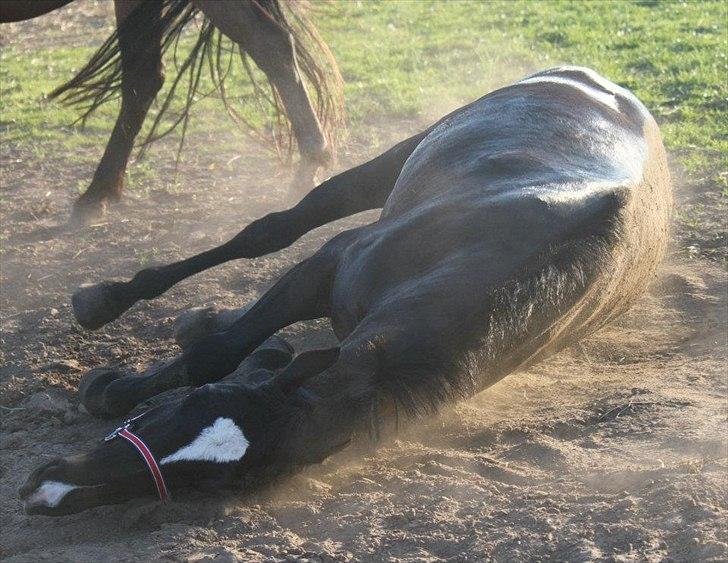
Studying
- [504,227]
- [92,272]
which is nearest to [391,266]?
[504,227]

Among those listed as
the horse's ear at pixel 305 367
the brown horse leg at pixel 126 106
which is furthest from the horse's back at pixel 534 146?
the brown horse leg at pixel 126 106

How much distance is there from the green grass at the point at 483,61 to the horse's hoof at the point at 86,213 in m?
1.60

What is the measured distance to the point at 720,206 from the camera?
6.12 m

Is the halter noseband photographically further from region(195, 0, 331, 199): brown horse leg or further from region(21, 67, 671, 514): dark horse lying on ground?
region(195, 0, 331, 199): brown horse leg

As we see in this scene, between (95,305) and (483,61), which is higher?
(483,61)

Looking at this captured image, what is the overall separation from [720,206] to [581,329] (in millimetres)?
2282

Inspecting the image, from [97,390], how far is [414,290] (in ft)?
4.46

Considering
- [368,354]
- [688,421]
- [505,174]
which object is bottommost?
[688,421]

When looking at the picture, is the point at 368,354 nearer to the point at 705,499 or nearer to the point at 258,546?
the point at 258,546

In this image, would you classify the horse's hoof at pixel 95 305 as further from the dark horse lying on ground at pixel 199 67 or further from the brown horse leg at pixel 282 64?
the brown horse leg at pixel 282 64

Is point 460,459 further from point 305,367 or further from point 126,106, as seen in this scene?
point 126,106

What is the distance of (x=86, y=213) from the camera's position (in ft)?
21.7

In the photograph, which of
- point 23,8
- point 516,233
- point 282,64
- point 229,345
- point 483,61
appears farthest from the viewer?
point 483,61

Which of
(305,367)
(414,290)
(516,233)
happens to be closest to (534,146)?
(516,233)
